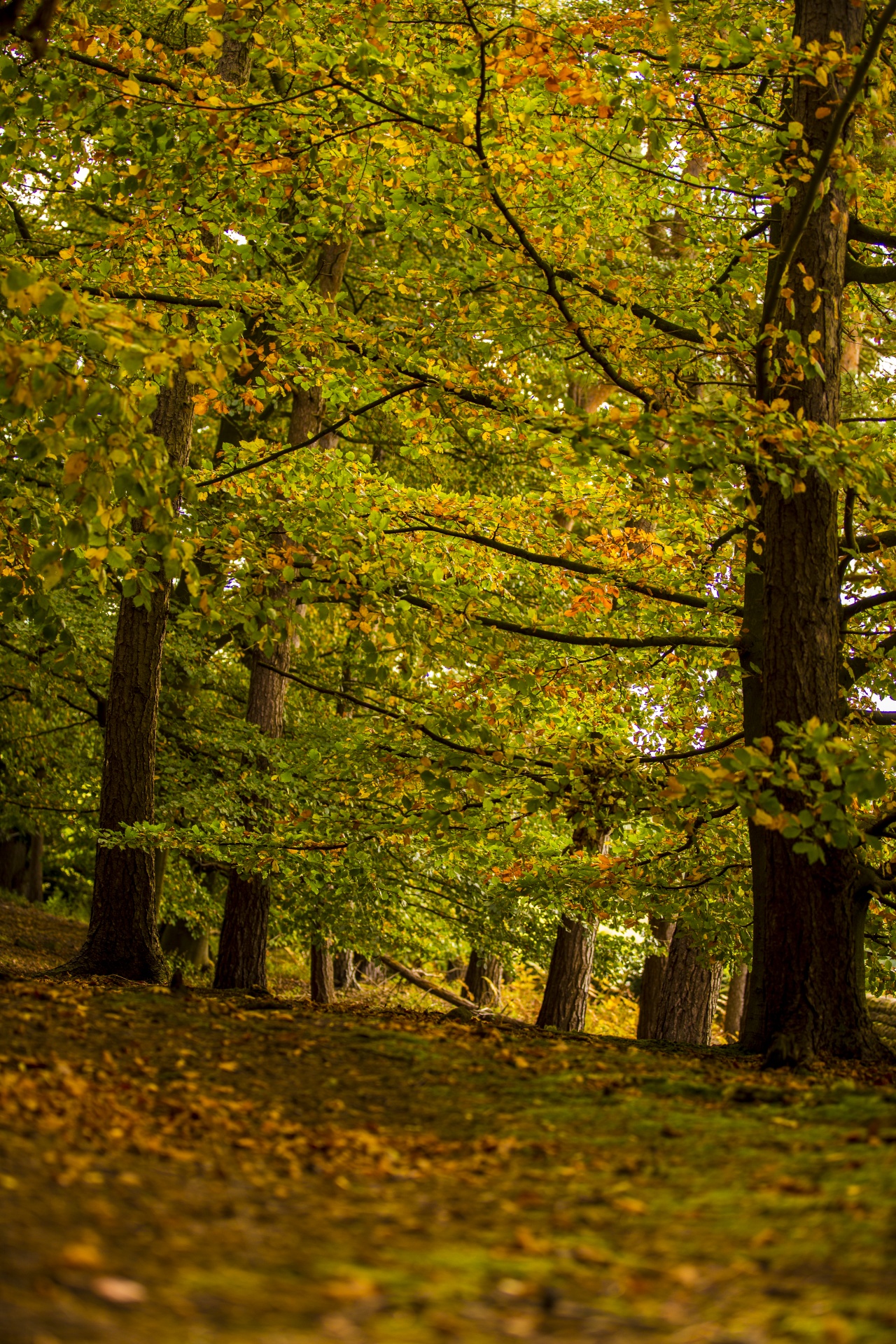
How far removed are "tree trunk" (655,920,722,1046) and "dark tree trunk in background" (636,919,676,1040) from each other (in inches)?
48.5

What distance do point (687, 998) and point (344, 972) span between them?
47.7 ft

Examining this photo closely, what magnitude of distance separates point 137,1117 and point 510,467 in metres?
11.5

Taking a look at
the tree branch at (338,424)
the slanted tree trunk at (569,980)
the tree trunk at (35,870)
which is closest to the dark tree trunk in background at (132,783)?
the tree branch at (338,424)

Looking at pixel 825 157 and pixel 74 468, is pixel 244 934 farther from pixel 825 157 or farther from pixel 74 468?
pixel 825 157

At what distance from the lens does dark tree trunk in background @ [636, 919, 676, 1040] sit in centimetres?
1348

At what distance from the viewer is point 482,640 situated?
24.3ft

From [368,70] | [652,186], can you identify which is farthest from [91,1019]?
[652,186]

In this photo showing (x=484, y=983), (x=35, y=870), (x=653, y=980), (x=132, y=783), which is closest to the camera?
(x=132, y=783)

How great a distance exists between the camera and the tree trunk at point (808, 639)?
543cm

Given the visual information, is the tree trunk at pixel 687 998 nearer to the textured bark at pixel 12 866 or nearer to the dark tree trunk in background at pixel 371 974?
the textured bark at pixel 12 866

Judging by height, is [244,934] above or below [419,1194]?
below

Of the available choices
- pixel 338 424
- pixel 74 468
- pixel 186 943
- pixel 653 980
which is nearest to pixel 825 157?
pixel 338 424

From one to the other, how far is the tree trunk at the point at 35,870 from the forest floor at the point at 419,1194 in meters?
21.6

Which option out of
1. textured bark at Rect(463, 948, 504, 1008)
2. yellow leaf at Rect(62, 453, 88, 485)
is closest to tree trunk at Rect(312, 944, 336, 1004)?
textured bark at Rect(463, 948, 504, 1008)
